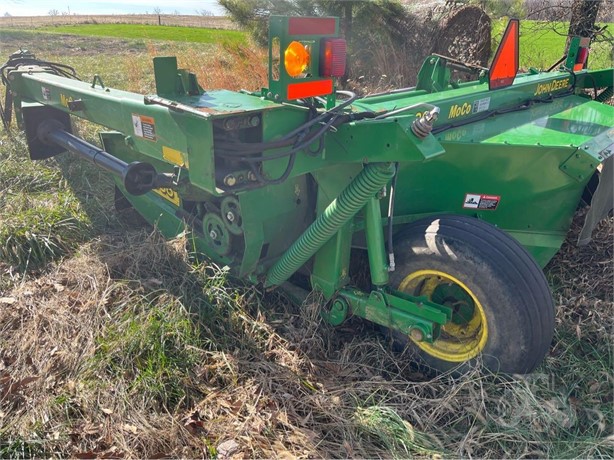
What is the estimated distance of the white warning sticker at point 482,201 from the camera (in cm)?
264

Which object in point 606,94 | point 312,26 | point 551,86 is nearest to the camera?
point 312,26

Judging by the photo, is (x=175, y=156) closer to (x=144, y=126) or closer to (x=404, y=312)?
(x=144, y=126)

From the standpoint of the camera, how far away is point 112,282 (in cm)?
300

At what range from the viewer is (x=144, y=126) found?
2.44 m

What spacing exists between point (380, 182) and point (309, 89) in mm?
489

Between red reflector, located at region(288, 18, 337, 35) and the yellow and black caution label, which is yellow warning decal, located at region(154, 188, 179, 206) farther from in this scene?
the yellow and black caution label

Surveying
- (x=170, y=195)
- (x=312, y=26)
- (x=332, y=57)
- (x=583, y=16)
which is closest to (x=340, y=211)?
(x=332, y=57)

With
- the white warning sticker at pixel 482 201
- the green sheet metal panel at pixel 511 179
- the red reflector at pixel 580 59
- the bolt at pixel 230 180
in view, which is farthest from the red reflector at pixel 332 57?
the red reflector at pixel 580 59

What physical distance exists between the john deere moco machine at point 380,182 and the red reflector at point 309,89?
11mm

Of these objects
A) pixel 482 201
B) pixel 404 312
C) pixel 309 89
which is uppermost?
pixel 309 89

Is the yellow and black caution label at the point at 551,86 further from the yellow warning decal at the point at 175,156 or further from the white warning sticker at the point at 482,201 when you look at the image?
the yellow warning decal at the point at 175,156

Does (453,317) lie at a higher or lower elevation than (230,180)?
lower

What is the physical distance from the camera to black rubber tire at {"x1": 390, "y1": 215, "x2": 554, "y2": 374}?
221cm

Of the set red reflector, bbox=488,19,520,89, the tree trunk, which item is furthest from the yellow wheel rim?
the tree trunk
